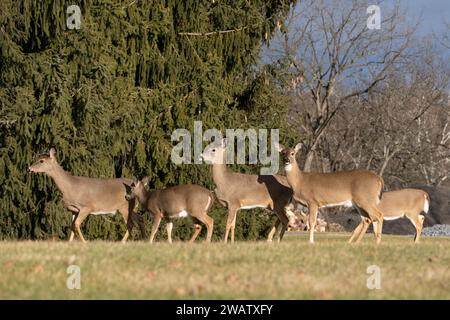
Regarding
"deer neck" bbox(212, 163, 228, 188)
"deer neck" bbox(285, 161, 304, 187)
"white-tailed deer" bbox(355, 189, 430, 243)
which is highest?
"deer neck" bbox(285, 161, 304, 187)

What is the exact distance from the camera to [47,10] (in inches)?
925

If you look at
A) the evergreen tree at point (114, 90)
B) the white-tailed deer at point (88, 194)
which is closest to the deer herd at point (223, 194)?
the white-tailed deer at point (88, 194)

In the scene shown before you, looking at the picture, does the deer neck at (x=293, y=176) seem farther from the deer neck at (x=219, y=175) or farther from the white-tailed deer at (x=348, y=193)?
the deer neck at (x=219, y=175)

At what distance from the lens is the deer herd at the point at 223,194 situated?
778 inches

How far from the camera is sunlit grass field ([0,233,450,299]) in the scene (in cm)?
1020

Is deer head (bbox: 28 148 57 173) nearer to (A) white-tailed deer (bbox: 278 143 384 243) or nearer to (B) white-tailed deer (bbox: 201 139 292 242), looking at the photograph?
(B) white-tailed deer (bbox: 201 139 292 242)

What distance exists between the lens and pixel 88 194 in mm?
20312

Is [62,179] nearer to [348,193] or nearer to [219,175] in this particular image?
[219,175]

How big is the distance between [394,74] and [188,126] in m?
28.4

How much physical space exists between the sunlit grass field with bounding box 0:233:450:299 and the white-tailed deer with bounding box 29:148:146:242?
5.57 m

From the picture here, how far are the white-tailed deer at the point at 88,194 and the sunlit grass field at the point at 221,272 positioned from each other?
5568mm

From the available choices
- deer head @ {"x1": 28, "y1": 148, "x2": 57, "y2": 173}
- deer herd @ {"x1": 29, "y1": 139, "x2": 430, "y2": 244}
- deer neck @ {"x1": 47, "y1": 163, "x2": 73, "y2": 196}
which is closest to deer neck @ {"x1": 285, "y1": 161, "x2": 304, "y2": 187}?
deer herd @ {"x1": 29, "y1": 139, "x2": 430, "y2": 244}

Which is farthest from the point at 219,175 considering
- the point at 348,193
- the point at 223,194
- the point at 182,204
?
the point at 348,193
